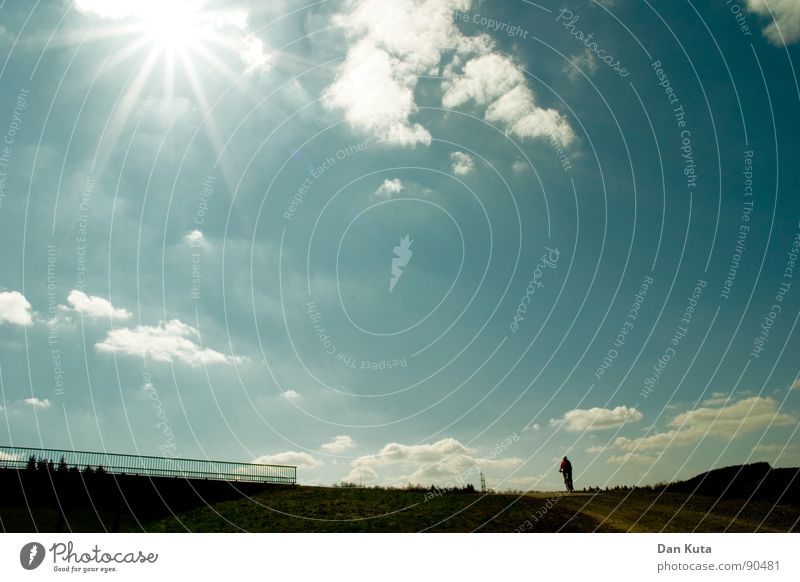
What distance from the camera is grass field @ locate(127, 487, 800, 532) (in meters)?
26.2

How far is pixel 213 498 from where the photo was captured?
114 feet

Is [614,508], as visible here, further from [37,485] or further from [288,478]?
[37,485]
